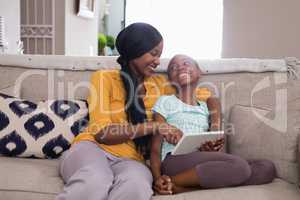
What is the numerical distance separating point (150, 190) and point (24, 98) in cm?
90

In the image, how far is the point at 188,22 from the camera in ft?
18.7

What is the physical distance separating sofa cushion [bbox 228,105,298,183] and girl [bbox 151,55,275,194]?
0.08 m

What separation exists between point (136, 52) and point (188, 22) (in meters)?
4.23

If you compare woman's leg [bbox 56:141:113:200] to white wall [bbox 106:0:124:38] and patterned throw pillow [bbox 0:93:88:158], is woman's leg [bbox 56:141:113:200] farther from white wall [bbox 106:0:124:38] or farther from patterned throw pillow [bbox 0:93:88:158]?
white wall [bbox 106:0:124:38]

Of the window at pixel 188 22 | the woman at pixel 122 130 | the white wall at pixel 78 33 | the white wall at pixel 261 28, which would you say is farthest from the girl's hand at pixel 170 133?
the window at pixel 188 22

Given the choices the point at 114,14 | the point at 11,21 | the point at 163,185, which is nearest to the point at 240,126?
the point at 163,185

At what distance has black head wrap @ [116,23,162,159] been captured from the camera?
5.19 ft

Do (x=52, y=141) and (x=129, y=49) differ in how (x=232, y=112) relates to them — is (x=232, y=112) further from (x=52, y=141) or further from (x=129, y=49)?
(x=52, y=141)

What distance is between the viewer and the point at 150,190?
1.28 meters

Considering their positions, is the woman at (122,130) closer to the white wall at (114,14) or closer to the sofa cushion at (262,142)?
the sofa cushion at (262,142)

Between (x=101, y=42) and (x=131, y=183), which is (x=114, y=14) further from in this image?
(x=131, y=183)

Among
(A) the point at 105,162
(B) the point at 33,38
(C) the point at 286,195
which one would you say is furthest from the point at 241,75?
(B) the point at 33,38

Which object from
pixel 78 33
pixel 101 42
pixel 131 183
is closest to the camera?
pixel 131 183

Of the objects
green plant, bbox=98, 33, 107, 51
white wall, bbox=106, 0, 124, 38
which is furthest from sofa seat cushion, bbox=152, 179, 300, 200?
white wall, bbox=106, 0, 124, 38
